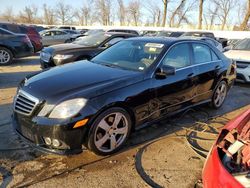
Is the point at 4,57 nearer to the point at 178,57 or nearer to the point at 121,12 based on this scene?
the point at 178,57

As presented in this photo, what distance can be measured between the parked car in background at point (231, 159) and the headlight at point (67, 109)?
158cm

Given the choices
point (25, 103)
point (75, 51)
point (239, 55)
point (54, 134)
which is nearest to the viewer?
point (54, 134)

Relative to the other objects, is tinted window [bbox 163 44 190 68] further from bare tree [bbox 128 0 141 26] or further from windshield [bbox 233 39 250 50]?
bare tree [bbox 128 0 141 26]

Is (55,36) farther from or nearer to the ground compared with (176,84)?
nearer to the ground

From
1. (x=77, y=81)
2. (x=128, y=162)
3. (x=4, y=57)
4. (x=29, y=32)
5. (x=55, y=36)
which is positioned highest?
(x=29, y=32)

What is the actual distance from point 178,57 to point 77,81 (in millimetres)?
1881

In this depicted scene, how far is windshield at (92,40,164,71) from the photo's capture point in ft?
13.9

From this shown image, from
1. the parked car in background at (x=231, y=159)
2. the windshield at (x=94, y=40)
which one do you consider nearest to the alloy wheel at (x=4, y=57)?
the windshield at (x=94, y=40)

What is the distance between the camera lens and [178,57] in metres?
4.62

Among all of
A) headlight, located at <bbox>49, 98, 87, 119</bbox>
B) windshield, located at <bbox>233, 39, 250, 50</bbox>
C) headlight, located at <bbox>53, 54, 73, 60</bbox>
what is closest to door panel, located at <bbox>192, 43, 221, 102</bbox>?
headlight, located at <bbox>49, 98, 87, 119</bbox>

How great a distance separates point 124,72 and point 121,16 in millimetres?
55842

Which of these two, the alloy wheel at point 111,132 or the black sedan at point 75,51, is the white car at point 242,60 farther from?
the alloy wheel at point 111,132

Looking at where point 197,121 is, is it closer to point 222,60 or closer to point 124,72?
point 222,60

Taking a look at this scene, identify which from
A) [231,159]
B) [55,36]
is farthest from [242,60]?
[55,36]
